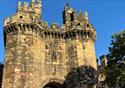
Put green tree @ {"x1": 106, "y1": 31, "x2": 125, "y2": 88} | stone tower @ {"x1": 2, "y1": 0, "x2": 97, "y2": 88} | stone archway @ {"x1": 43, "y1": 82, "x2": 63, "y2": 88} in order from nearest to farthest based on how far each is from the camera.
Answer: green tree @ {"x1": 106, "y1": 31, "x2": 125, "y2": 88} < stone tower @ {"x1": 2, "y1": 0, "x2": 97, "y2": 88} < stone archway @ {"x1": 43, "y1": 82, "x2": 63, "y2": 88}

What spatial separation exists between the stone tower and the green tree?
6.27 meters

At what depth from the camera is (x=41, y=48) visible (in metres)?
33.2

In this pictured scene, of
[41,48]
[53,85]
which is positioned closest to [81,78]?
[53,85]

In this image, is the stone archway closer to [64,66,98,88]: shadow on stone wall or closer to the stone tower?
the stone tower

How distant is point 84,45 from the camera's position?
33.8 m

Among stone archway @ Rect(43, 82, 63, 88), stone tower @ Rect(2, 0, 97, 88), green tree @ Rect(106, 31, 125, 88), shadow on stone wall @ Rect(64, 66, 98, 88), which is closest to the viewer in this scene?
green tree @ Rect(106, 31, 125, 88)

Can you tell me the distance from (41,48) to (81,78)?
5.07 metres

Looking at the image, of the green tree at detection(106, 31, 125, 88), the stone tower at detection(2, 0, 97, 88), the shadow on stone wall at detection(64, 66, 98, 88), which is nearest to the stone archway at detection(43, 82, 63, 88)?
the stone tower at detection(2, 0, 97, 88)

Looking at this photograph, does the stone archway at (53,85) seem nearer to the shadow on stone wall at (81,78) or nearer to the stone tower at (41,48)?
the stone tower at (41,48)

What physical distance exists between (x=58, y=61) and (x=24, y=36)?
13.9 ft

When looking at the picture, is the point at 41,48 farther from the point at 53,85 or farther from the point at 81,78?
Result: the point at 81,78

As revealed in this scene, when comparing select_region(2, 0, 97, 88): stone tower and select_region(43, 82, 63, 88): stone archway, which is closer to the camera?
select_region(2, 0, 97, 88): stone tower

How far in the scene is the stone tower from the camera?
1204 inches

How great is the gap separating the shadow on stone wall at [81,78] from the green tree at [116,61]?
5.19 m
